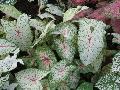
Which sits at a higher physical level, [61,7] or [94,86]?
[61,7]

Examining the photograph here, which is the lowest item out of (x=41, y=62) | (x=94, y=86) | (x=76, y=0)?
(x=94, y=86)

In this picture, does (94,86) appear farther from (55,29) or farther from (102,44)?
(55,29)

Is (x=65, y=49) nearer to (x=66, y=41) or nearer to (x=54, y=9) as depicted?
(x=66, y=41)

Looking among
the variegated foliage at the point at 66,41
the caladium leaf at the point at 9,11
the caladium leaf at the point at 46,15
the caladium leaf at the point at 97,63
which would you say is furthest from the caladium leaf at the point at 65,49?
the caladium leaf at the point at 9,11

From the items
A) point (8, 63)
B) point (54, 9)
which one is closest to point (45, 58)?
point (8, 63)

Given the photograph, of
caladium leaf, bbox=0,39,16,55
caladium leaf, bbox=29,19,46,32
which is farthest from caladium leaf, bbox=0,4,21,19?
caladium leaf, bbox=0,39,16,55

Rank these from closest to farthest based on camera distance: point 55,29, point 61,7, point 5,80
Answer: point 5,80, point 55,29, point 61,7

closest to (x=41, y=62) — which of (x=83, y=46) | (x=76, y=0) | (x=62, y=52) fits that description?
(x=62, y=52)
